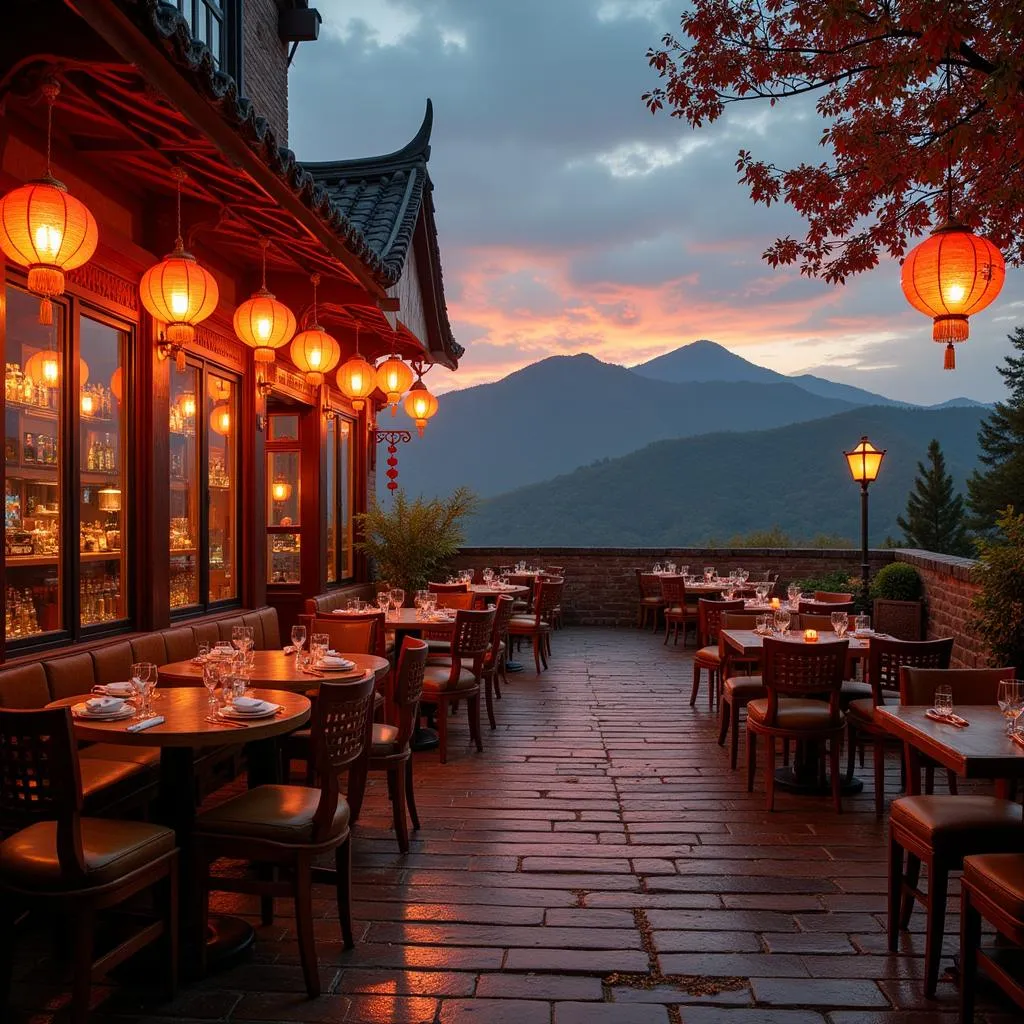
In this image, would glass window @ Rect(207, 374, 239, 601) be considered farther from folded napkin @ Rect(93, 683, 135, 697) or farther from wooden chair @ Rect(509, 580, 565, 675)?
wooden chair @ Rect(509, 580, 565, 675)

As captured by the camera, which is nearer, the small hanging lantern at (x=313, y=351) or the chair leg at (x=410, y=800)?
the chair leg at (x=410, y=800)

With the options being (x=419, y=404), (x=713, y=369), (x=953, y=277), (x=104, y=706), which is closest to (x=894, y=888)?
(x=953, y=277)

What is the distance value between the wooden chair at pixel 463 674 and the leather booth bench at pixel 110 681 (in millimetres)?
1378

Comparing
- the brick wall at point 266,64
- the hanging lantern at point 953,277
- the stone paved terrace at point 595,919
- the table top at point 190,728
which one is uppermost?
the brick wall at point 266,64

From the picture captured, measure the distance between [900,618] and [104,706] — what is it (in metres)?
8.45

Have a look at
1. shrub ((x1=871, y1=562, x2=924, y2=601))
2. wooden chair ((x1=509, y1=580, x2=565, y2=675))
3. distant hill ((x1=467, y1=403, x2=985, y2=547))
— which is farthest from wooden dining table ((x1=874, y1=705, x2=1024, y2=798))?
distant hill ((x1=467, y1=403, x2=985, y2=547))

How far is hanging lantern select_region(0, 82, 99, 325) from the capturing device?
12.0 ft

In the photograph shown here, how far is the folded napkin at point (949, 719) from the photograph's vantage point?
3.41 m

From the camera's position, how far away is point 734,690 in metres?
6.02

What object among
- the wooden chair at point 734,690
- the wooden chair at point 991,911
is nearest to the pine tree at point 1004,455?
the wooden chair at point 734,690

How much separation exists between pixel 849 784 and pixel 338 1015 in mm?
3740

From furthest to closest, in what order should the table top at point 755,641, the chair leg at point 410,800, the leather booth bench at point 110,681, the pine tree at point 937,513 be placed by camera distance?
the pine tree at point 937,513
the table top at point 755,641
the chair leg at point 410,800
the leather booth bench at point 110,681

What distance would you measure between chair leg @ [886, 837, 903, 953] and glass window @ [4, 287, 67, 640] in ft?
13.4

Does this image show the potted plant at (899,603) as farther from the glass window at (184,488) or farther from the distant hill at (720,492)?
the distant hill at (720,492)
